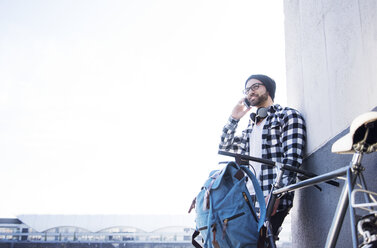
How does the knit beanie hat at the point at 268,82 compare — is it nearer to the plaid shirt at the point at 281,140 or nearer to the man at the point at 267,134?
the man at the point at 267,134

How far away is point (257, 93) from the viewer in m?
2.57

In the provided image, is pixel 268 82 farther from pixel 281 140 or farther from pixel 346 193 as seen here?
pixel 346 193

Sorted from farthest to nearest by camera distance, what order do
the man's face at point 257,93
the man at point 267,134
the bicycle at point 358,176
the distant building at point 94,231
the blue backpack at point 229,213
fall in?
the distant building at point 94,231 < the man's face at point 257,93 < the man at point 267,134 < the blue backpack at point 229,213 < the bicycle at point 358,176

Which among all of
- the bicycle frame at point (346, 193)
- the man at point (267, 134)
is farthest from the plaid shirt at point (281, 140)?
the bicycle frame at point (346, 193)

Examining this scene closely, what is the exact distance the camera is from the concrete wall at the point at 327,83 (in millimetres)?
1484

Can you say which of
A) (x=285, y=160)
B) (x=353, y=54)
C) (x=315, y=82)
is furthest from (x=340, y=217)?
(x=315, y=82)

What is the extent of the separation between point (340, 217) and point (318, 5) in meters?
1.62

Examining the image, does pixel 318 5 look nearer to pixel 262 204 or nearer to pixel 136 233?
pixel 262 204

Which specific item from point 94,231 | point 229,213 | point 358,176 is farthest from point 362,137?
point 94,231

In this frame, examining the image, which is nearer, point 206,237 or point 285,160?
point 206,237

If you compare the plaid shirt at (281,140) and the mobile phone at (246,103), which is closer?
the plaid shirt at (281,140)

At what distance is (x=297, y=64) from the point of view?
2836mm

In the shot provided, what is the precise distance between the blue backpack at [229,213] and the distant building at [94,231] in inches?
743

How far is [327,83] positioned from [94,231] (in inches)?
936
